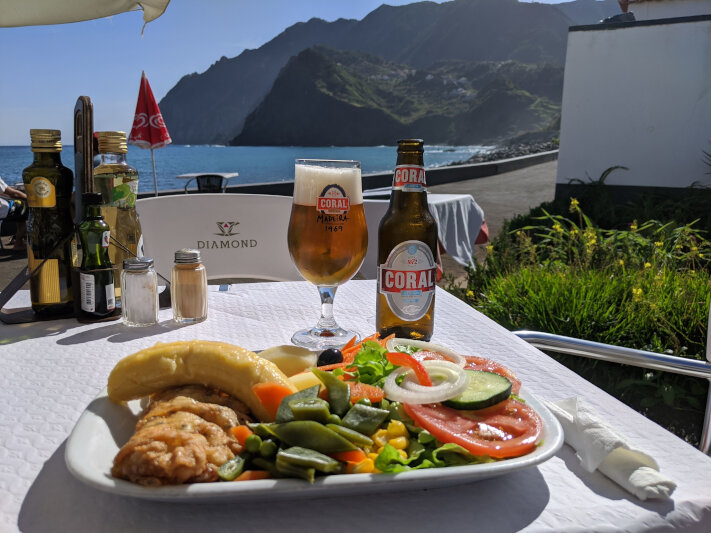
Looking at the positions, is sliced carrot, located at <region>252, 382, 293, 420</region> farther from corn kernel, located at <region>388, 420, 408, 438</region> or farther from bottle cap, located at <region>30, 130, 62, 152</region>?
bottle cap, located at <region>30, 130, 62, 152</region>

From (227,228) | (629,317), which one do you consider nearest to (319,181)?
(227,228)

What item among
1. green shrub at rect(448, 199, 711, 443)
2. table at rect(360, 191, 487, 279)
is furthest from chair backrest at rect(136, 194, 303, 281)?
table at rect(360, 191, 487, 279)

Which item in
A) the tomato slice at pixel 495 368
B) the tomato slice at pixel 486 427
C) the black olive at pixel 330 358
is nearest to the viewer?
the tomato slice at pixel 486 427

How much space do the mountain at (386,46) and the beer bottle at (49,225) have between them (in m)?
107

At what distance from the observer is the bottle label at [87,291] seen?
139cm

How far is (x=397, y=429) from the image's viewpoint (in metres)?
0.74

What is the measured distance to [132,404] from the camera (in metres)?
0.84

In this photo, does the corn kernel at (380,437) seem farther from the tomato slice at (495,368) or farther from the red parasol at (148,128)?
the red parasol at (148,128)

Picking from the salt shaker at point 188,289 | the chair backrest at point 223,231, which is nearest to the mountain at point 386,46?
the chair backrest at point 223,231

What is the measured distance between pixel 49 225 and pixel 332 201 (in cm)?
71

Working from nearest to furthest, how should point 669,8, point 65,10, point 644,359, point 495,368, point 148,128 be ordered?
point 495,368, point 644,359, point 65,10, point 148,128, point 669,8

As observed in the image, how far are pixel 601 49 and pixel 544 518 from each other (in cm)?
938

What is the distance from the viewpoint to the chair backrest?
247 cm

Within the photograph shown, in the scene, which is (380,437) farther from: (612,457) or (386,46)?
(386,46)
